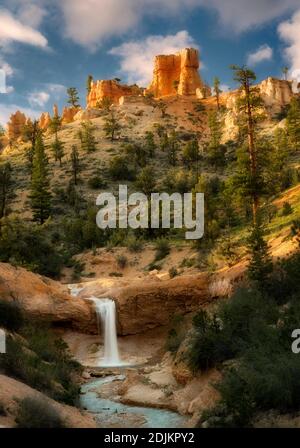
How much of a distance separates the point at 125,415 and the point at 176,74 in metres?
111

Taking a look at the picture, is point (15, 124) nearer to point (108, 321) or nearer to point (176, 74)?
point (176, 74)

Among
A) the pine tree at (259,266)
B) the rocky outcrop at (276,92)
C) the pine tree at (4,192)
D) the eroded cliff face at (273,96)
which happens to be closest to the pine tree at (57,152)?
the pine tree at (4,192)

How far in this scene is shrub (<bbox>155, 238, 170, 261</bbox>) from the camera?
127 feet

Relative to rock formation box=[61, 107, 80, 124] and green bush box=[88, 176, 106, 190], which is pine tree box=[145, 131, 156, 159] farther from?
rock formation box=[61, 107, 80, 124]

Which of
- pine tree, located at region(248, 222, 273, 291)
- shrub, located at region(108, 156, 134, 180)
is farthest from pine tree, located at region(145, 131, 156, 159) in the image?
pine tree, located at region(248, 222, 273, 291)

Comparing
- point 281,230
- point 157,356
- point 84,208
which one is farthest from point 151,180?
point 157,356

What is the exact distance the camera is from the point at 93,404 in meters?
16.0

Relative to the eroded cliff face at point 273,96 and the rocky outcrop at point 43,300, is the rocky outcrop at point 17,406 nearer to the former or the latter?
the rocky outcrop at point 43,300

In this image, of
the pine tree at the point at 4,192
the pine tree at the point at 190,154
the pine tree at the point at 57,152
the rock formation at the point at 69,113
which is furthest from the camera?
the rock formation at the point at 69,113

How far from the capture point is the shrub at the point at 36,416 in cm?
966

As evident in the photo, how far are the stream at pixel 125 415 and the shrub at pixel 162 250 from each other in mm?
21493

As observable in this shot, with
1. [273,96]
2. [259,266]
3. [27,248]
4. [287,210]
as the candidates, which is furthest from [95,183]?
[273,96]

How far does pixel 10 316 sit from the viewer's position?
19828 mm
